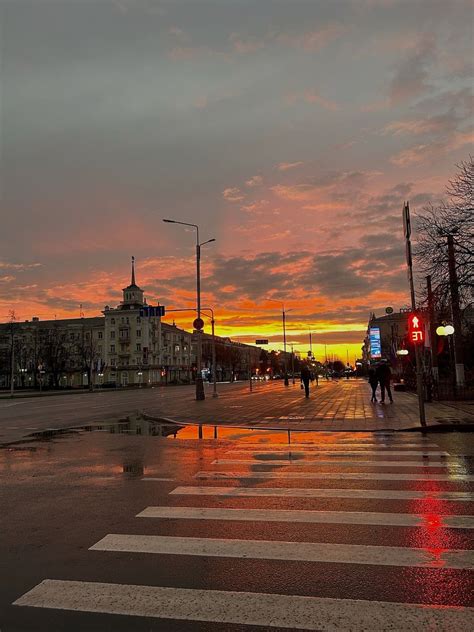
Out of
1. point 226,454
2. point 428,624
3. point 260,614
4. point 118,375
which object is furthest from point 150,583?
point 118,375

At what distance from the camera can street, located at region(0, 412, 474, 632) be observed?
3.94 m

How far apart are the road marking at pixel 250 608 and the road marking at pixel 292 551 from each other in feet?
2.72

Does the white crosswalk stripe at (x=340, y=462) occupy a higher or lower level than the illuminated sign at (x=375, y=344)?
lower

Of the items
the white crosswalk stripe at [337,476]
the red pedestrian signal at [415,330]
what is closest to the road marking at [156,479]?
the white crosswalk stripe at [337,476]

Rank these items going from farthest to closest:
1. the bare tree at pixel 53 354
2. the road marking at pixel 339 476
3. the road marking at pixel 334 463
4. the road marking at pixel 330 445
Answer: the bare tree at pixel 53 354, the road marking at pixel 330 445, the road marking at pixel 334 463, the road marking at pixel 339 476

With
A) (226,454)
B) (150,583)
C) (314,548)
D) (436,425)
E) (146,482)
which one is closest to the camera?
(150,583)

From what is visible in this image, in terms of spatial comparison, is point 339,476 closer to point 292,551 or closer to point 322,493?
point 322,493

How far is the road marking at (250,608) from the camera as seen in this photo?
147 inches

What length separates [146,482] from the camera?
849cm

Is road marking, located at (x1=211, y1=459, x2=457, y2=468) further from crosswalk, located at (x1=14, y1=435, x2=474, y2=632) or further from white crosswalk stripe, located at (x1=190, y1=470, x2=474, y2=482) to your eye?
white crosswalk stripe, located at (x1=190, y1=470, x2=474, y2=482)

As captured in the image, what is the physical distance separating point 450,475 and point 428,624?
5264mm

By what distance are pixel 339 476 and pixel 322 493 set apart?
121 centimetres

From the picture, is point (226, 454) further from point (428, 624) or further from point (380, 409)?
point (380, 409)

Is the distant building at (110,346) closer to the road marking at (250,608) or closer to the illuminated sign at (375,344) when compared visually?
the illuminated sign at (375,344)
